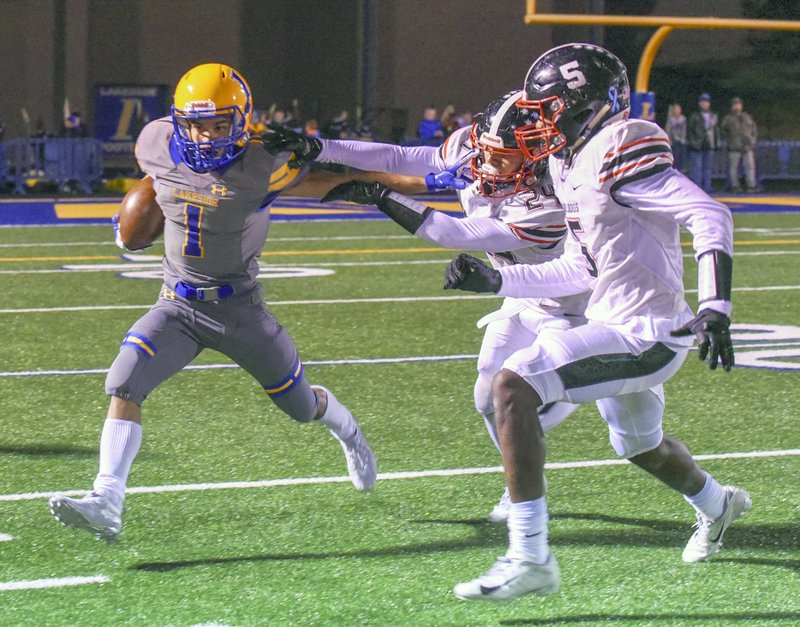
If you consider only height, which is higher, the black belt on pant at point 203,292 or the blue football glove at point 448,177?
the blue football glove at point 448,177

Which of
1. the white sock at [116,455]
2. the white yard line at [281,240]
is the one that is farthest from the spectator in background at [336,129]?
the white sock at [116,455]

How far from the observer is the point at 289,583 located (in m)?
4.14

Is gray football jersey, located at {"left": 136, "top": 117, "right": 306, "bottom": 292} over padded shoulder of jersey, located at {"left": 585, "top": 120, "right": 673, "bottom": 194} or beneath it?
beneath

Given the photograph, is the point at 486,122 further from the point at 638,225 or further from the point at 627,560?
the point at 627,560

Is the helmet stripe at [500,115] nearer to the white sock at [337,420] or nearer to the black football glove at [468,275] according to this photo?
the black football glove at [468,275]

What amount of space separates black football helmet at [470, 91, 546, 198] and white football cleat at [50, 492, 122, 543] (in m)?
1.60

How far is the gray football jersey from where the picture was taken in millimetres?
4672

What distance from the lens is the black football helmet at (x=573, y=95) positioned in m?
4.16

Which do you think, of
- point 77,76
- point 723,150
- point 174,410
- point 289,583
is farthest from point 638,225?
point 77,76

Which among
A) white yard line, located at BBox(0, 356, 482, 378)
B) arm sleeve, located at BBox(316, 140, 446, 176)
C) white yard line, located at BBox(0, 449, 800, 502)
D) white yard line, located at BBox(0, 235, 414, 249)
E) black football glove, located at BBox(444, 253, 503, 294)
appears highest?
arm sleeve, located at BBox(316, 140, 446, 176)

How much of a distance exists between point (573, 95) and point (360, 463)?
5.48ft

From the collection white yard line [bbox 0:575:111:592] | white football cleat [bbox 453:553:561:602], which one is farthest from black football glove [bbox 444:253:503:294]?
white yard line [bbox 0:575:111:592]

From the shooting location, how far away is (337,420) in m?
5.12

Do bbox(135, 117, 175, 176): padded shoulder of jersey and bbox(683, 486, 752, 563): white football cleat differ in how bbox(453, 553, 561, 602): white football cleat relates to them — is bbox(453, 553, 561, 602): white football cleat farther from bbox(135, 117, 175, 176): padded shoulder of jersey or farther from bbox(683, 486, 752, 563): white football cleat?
bbox(135, 117, 175, 176): padded shoulder of jersey
